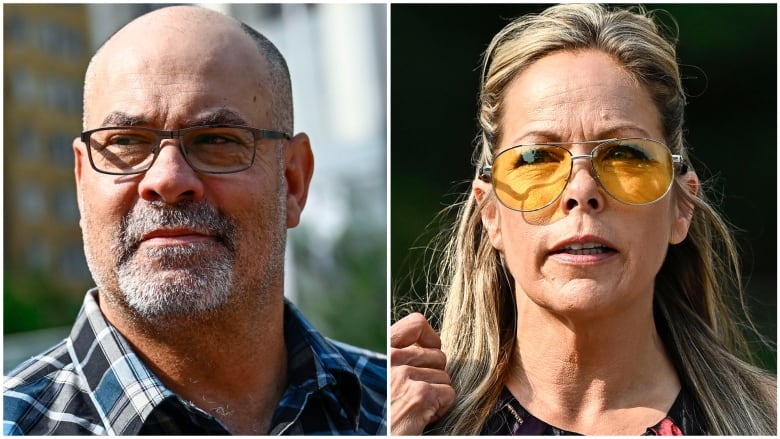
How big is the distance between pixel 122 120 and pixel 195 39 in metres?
0.37

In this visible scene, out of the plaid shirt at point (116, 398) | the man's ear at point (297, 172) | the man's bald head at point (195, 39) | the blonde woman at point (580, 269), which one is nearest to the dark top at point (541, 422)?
the blonde woman at point (580, 269)

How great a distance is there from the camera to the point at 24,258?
2200 cm

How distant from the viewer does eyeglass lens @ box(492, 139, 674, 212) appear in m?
3.11

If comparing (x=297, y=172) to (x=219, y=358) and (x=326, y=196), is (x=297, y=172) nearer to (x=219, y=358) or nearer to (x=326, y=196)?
(x=219, y=358)

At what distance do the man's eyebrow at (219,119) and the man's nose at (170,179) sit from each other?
95 millimetres

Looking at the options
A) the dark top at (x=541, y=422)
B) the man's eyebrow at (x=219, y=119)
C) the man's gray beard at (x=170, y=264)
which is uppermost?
the man's eyebrow at (x=219, y=119)

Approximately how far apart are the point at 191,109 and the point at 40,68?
16.9 metres

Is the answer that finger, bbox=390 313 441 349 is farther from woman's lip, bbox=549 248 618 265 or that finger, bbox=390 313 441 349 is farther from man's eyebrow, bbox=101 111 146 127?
man's eyebrow, bbox=101 111 146 127

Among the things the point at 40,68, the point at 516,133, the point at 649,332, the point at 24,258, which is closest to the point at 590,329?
the point at 649,332

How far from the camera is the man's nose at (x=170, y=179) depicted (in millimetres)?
3051

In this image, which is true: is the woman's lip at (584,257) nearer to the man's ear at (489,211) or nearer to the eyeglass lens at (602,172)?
the eyeglass lens at (602,172)

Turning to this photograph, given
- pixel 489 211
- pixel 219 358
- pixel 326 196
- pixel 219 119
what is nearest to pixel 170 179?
pixel 219 119

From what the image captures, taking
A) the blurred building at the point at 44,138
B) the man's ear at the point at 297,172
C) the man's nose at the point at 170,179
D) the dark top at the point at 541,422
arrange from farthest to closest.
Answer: the blurred building at the point at 44,138, the man's ear at the point at 297,172, the dark top at the point at 541,422, the man's nose at the point at 170,179

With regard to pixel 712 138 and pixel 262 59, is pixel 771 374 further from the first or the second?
pixel 262 59
